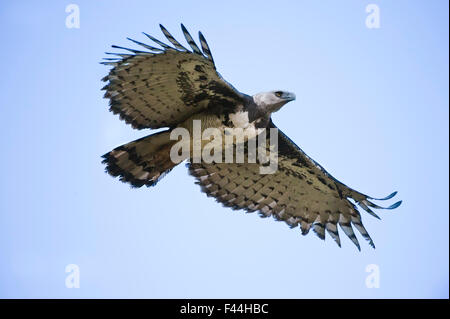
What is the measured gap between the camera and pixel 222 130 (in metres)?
8.11

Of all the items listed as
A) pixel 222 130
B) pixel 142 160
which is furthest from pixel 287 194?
pixel 142 160

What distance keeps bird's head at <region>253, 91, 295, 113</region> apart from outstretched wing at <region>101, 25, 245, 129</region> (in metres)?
0.20

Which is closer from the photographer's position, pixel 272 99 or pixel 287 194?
pixel 272 99

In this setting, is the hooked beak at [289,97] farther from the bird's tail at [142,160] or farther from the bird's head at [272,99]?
the bird's tail at [142,160]

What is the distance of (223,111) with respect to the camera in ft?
26.4

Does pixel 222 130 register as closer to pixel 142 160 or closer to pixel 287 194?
pixel 142 160

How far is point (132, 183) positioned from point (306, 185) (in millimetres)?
2147

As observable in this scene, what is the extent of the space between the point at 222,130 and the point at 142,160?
1003mm
